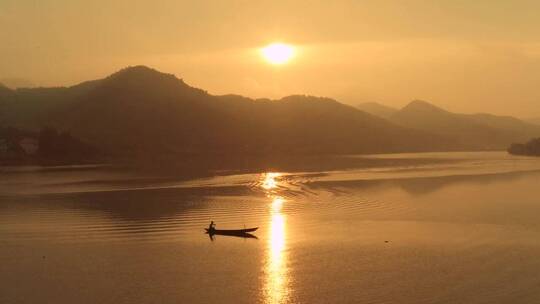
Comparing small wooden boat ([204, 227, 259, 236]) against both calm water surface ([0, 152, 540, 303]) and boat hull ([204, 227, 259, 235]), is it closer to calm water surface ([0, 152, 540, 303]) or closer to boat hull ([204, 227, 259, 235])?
boat hull ([204, 227, 259, 235])

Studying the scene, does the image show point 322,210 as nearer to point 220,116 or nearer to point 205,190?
point 205,190

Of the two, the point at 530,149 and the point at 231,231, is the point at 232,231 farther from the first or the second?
the point at 530,149

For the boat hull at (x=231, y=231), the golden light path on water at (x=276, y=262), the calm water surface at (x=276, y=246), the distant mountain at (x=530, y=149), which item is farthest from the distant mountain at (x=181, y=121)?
the boat hull at (x=231, y=231)

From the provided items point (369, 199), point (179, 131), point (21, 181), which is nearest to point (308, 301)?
point (369, 199)

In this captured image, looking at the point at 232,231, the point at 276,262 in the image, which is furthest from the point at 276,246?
the point at 232,231

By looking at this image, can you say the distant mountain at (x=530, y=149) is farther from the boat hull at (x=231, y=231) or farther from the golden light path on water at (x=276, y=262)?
the boat hull at (x=231, y=231)

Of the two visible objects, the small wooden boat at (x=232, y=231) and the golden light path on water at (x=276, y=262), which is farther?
the small wooden boat at (x=232, y=231)
